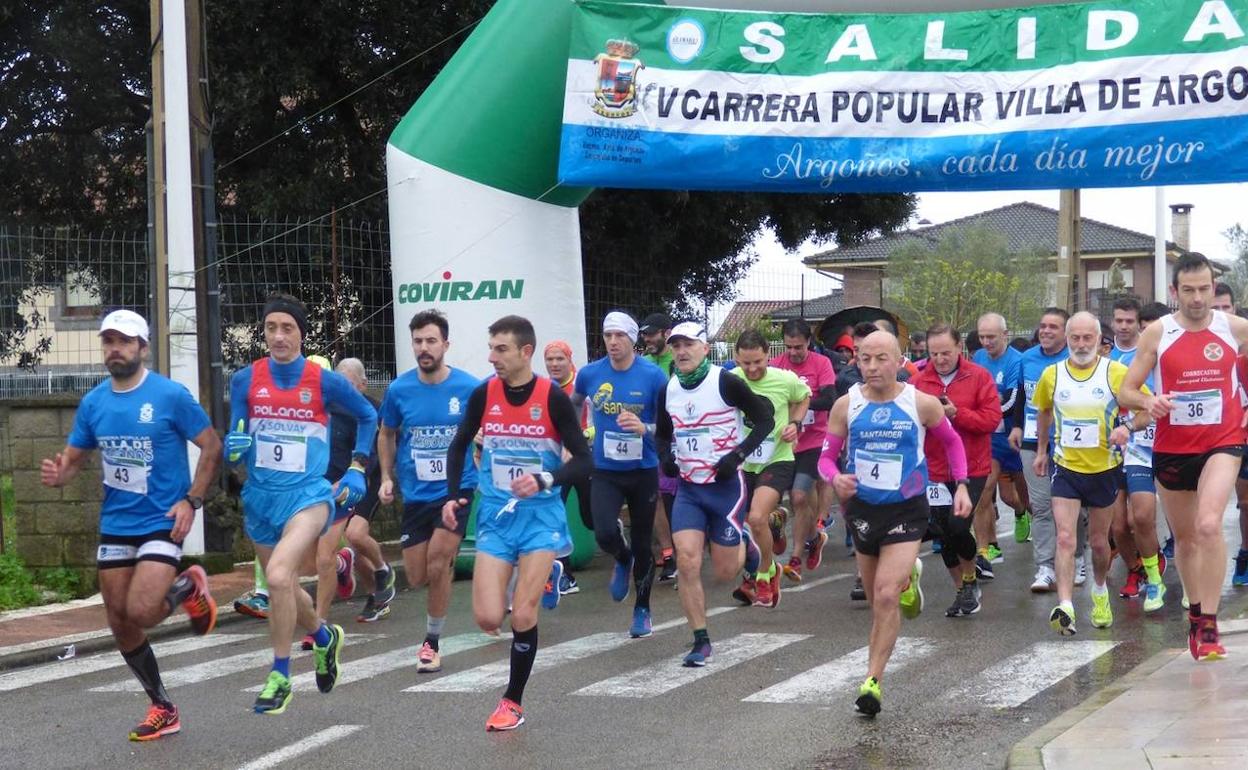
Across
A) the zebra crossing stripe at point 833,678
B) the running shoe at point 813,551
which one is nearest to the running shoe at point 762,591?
the zebra crossing stripe at point 833,678

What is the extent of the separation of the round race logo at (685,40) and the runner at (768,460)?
3.45 metres

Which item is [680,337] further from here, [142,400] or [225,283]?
[225,283]

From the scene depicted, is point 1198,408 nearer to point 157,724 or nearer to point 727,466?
point 727,466

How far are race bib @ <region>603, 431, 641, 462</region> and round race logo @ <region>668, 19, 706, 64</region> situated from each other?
4.86m

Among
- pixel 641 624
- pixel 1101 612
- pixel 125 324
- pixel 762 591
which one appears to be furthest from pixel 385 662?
pixel 1101 612

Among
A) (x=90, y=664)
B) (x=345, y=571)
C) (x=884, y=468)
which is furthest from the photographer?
(x=345, y=571)

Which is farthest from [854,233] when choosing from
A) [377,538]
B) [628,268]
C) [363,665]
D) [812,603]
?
[363,665]

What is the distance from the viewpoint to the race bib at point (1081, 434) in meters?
10.2

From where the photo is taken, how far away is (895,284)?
6519 centimetres

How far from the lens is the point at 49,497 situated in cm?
1305

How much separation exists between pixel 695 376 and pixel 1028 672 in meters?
2.56

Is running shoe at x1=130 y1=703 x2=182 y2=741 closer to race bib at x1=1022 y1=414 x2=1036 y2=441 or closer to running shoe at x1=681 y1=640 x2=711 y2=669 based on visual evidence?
running shoe at x1=681 y1=640 x2=711 y2=669

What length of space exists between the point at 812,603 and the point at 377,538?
5.20 meters

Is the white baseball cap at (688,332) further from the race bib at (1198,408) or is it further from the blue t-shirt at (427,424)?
the race bib at (1198,408)
